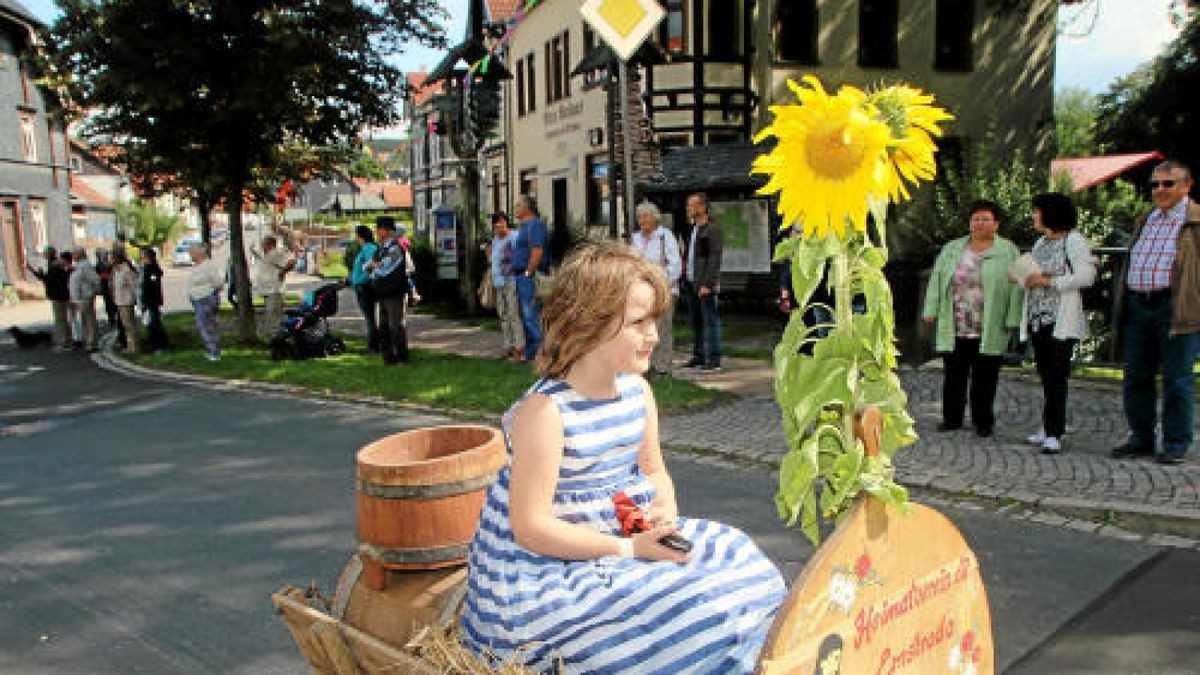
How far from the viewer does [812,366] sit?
74.8 inches

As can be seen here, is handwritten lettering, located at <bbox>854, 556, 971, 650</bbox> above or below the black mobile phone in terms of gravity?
below

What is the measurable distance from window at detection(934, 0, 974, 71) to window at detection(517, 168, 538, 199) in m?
12.6

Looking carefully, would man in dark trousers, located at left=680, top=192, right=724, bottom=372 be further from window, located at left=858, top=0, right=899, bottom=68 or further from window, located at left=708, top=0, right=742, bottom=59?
window, located at left=858, top=0, right=899, bottom=68

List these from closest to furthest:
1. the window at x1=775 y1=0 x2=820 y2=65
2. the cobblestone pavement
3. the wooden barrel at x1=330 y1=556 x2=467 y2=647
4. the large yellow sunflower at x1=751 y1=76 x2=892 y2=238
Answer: the large yellow sunflower at x1=751 y1=76 x2=892 y2=238, the wooden barrel at x1=330 y1=556 x2=467 y2=647, the cobblestone pavement, the window at x1=775 y1=0 x2=820 y2=65

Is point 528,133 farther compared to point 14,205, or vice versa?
point 14,205

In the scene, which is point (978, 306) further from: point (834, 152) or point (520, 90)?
point (520, 90)

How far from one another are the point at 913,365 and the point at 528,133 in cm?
2075

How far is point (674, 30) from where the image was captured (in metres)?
19.5

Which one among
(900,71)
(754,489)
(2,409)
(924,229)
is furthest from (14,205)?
(754,489)

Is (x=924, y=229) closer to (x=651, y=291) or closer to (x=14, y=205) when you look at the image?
(x=651, y=291)

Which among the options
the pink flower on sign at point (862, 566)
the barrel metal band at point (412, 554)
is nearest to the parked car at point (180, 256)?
the barrel metal band at point (412, 554)

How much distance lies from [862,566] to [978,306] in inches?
223

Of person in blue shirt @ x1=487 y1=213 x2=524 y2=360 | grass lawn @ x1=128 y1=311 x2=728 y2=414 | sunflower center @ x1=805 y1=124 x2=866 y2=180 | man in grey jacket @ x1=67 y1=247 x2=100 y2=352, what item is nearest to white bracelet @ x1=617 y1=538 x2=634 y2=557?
sunflower center @ x1=805 y1=124 x2=866 y2=180

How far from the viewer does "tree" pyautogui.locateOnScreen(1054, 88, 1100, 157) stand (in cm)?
6688
